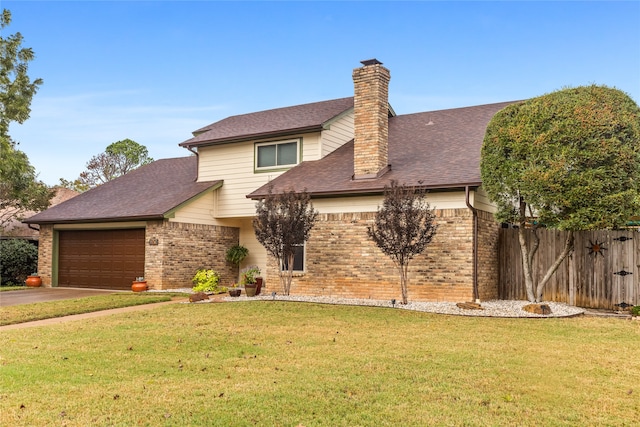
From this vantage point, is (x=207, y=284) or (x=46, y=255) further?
(x=46, y=255)

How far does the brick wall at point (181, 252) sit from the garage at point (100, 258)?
86 cm

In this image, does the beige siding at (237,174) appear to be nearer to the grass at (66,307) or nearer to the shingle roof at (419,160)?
the shingle roof at (419,160)

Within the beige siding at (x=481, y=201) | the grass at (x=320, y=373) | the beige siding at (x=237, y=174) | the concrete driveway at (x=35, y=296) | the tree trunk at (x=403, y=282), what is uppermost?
the beige siding at (x=237, y=174)

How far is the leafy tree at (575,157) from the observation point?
12258mm

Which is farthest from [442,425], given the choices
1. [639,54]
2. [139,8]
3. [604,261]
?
[139,8]

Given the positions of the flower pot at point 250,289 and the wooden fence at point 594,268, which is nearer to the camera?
the wooden fence at point 594,268

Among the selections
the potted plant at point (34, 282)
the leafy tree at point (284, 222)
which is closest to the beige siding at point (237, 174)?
the leafy tree at point (284, 222)

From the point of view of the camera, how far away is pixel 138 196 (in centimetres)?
2156

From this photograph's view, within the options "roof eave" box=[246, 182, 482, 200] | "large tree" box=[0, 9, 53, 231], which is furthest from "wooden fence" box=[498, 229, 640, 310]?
"large tree" box=[0, 9, 53, 231]

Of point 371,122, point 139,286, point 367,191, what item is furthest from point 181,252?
point 371,122

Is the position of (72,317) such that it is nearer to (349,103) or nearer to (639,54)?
(349,103)

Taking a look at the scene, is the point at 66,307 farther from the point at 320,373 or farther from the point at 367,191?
the point at 320,373

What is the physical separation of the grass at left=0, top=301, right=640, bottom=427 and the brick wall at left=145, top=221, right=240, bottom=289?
296 inches

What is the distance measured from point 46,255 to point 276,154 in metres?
10.1
